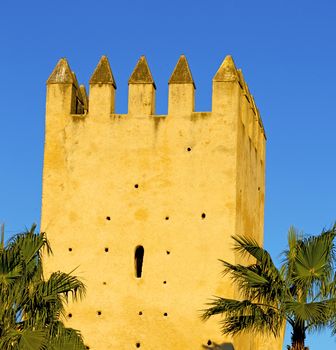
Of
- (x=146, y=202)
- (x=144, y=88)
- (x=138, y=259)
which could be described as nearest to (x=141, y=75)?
(x=144, y=88)

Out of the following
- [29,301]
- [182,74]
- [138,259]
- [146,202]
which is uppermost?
[182,74]

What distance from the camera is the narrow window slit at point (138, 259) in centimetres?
2522

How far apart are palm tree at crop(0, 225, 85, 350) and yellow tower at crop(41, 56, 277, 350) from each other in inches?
194

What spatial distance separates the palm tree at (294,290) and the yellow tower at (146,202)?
429 cm

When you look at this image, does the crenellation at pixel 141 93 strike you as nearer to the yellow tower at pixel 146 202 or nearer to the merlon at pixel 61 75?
the yellow tower at pixel 146 202

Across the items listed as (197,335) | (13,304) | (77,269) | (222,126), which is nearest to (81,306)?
(77,269)

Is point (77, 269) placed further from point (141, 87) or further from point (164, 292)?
point (141, 87)

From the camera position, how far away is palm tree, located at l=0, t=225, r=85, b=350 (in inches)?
736

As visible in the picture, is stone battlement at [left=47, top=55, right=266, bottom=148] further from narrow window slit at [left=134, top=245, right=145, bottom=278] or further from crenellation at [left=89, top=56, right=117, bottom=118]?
narrow window slit at [left=134, top=245, right=145, bottom=278]

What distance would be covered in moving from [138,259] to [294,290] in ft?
20.5

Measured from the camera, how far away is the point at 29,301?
19312 millimetres

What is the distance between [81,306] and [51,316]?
5.72m

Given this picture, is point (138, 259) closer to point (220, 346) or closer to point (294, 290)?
point (220, 346)

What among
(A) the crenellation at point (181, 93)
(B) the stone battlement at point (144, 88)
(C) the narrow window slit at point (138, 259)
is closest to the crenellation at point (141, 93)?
(B) the stone battlement at point (144, 88)
